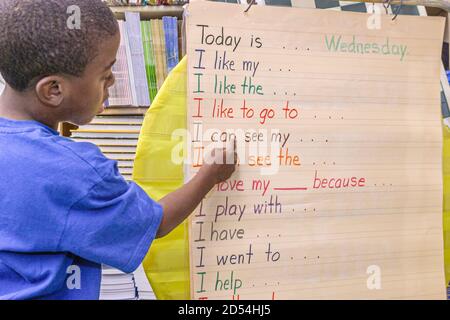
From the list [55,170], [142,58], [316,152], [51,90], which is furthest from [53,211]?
[142,58]

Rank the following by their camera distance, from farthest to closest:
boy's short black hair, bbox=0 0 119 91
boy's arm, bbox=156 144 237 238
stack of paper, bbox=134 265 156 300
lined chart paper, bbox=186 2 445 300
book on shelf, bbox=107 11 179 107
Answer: stack of paper, bbox=134 265 156 300 → book on shelf, bbox=107 11 179 107 → lined chart paper, bbox=186 2 445 300 → boy's arm, bbox=156 144 237 238 → boy's short black hair, bbox=0 0 119 91

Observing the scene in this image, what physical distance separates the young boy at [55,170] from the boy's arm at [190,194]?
0.04m

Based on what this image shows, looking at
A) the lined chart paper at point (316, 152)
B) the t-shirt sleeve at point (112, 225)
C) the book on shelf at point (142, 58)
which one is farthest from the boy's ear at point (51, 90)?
the book on shelf at point (142, 58)

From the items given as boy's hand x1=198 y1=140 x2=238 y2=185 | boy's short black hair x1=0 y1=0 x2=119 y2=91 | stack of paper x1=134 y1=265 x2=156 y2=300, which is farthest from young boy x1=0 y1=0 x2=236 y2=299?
stack of paper x1=134 y1=265 x2=156 y2=300

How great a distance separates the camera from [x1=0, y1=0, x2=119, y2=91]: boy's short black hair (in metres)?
0.56

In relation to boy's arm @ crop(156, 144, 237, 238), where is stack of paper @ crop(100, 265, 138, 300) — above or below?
below

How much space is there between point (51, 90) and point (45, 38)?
0.26ft

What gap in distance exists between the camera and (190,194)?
2.35ft

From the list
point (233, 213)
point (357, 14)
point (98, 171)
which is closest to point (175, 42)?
point (357, 14)

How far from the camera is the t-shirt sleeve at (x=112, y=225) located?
577mm

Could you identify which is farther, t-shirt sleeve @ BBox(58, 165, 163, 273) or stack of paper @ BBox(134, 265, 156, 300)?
stack of paper @ BBox(134, 265, 156, 300)

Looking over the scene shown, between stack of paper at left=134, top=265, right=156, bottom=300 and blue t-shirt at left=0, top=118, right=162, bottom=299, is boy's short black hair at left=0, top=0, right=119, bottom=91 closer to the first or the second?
blue t-shirt at left=0, top=118, right=162, bottom=299

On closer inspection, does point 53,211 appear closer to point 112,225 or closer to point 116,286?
point 112,225

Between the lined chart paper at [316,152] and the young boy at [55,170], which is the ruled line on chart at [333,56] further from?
the young boy at [55,170]
